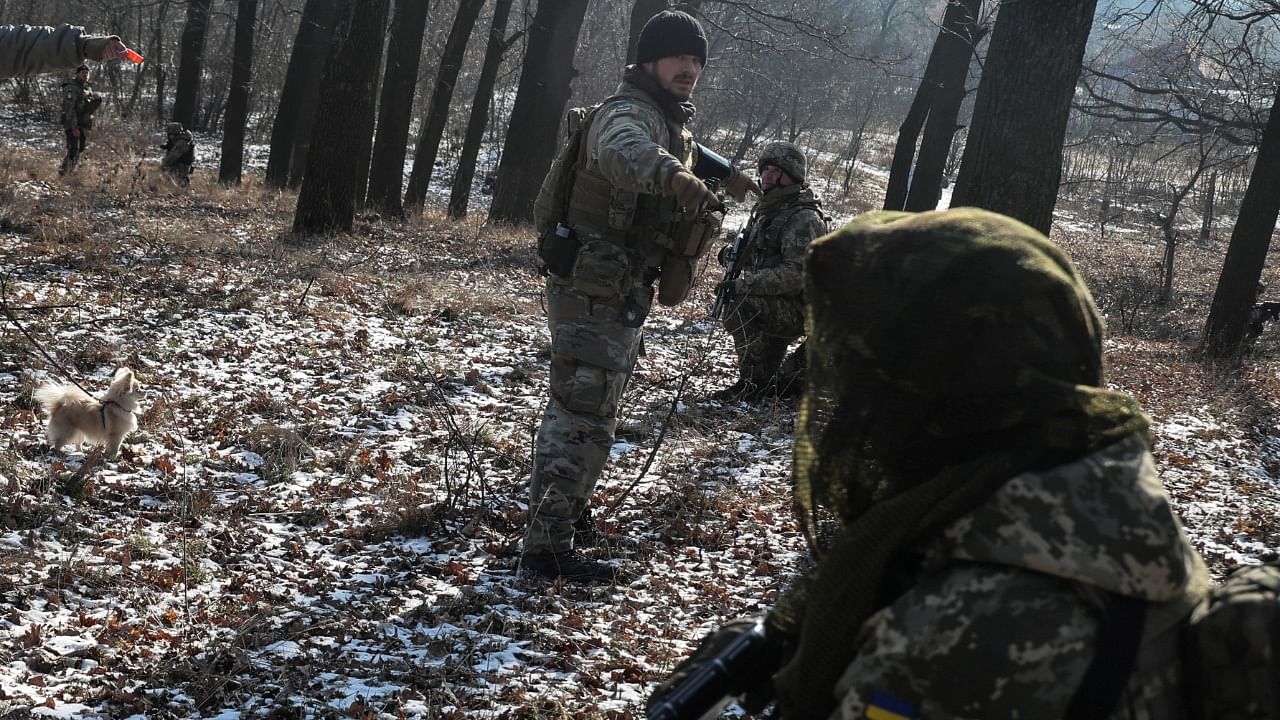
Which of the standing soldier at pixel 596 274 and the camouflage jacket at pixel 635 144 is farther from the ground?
the camouflage jacket at pixel 635 144

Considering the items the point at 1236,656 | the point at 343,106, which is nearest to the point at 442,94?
the point at 343,106

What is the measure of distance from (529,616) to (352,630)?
0.71 meters

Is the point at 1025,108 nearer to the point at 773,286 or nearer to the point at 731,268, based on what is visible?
the point at 773,286

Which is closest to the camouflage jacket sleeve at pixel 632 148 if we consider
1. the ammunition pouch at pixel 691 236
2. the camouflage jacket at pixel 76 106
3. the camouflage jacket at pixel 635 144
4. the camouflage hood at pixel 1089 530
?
the camouflage jacket at pixel 635 144

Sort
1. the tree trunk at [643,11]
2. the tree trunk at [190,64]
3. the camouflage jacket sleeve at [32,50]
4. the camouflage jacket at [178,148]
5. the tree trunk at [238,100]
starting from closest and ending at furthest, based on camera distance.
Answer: the camouflage jacket sleeve at [32,50], the tree trunk at [643,11], the camouflage jacket at [178,148], the tree trunk at [238,100], the tree trunk at [190,64]

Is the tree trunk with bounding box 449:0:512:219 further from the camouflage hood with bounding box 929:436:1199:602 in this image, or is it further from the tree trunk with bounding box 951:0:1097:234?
the camouflage hood with bounding box 929:436:1199:602

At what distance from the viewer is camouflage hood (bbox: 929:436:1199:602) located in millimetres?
1339

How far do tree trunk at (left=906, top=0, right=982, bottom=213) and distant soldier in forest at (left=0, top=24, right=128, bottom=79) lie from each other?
1052 centimetres

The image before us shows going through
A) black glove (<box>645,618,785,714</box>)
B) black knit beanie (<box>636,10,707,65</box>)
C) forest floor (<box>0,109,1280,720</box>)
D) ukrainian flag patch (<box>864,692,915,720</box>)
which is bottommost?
forest floor (<box>0,109,1280,720</box>)

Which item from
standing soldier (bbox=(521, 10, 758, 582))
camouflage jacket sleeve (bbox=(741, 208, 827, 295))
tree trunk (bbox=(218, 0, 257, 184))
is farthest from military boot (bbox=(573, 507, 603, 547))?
tree trunk (bbox=(218, 0, 257, 184))

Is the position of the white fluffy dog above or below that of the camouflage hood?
below

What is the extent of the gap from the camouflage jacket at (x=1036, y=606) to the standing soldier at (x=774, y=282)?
6.25 m

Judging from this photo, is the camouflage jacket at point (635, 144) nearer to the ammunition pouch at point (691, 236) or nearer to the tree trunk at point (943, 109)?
the ammunition pouch at point (691, 236)

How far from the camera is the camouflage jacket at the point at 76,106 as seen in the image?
17.3m
